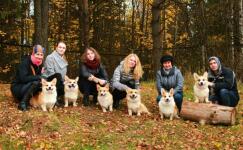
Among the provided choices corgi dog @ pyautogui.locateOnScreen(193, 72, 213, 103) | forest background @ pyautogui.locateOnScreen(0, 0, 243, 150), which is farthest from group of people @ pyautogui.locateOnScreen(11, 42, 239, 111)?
forest background @ pyautogui.locateOnScreen(0, 0, 243, 150)

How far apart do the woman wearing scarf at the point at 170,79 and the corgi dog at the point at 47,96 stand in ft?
7.86

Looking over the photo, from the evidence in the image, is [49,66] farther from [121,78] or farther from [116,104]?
[116,104]

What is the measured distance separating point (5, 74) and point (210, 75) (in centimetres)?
1192

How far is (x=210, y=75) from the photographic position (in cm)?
973

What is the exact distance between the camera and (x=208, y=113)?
9023 millimetres

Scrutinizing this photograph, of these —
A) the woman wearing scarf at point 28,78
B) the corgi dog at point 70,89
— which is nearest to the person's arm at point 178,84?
the corgi dog at point 70,89

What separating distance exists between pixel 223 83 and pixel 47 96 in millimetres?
3873

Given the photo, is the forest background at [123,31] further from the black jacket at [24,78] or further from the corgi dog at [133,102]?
the corgi dog at [133,102]

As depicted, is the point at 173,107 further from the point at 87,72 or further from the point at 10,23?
the point at 10,23

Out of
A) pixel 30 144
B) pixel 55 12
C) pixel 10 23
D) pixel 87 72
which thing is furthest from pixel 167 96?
pixel 55 12

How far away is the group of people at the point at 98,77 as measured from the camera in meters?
9.13

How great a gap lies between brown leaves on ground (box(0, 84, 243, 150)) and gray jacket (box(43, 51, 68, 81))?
0.90m

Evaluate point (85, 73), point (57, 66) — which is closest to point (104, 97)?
point (85, 73)

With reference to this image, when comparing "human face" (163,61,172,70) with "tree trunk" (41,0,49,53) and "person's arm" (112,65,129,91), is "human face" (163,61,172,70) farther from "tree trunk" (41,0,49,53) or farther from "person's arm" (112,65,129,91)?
"tree trunk" (41,0,49,53)
